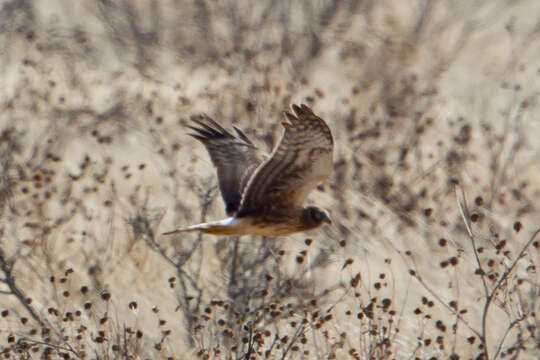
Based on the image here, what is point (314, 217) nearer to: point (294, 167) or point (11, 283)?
point (294, 167)

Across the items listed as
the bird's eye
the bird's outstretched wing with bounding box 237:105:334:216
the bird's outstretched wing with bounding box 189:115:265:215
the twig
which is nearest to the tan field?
the twig

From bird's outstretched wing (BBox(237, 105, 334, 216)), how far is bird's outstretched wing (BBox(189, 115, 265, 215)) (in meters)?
0.42

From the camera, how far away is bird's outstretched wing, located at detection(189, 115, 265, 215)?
258 inches

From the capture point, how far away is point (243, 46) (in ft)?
34.1

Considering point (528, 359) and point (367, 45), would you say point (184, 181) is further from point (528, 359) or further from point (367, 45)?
point (528, 359)

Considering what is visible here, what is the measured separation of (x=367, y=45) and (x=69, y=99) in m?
3.14

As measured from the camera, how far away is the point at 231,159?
22.0ft

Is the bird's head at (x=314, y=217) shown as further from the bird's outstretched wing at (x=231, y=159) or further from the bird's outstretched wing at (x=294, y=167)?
the bird's outstretched wing at (x=231, y=159)

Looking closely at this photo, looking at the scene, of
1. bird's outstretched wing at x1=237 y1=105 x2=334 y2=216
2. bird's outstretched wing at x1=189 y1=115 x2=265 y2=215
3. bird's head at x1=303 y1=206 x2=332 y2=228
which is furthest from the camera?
bird's outstretched wing at x1=189 y1=115 x2=265 y2=215

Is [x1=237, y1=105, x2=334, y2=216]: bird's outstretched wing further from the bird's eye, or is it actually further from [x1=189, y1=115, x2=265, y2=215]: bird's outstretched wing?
[x1=189, y1=115, x2=265, y2=215]: bird's outstretched wing

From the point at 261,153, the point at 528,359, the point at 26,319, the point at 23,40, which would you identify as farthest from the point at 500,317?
the point at 23,40

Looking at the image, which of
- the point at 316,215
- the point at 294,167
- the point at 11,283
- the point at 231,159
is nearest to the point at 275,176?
the point at 294,167

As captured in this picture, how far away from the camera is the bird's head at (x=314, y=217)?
6195 mm

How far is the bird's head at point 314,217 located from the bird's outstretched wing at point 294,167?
91mm
